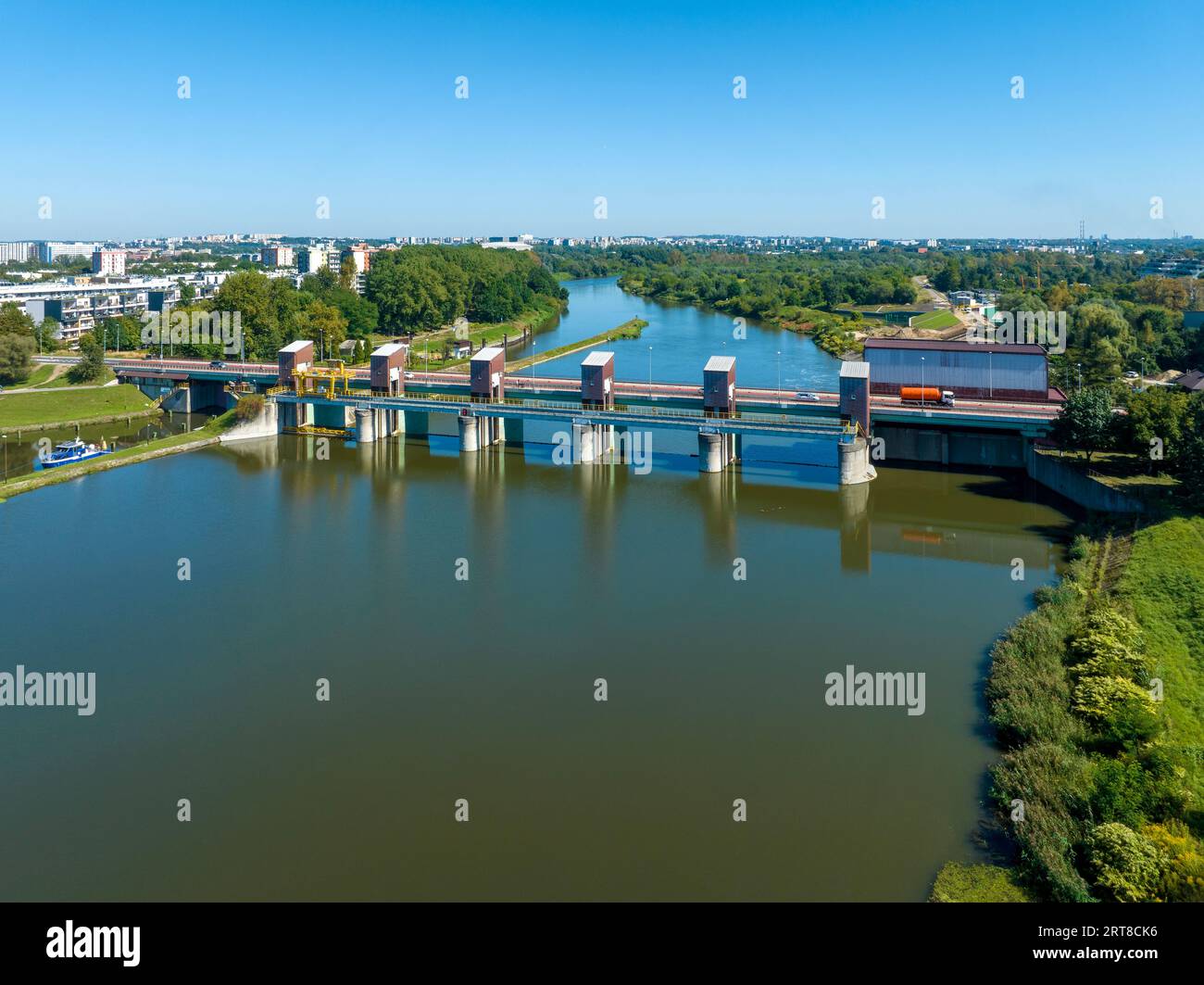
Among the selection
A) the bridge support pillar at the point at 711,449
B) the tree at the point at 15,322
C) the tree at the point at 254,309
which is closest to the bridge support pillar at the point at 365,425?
the bridge support pillar at the point at 711,449

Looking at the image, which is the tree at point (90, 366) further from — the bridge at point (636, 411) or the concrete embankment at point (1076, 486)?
the concrete embankment at point (1076, 486)

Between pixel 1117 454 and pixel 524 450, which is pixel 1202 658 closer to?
pixel 1117 454

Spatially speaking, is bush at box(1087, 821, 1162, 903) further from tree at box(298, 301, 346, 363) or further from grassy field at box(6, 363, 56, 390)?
tree at box(298, 301, 346, 363)

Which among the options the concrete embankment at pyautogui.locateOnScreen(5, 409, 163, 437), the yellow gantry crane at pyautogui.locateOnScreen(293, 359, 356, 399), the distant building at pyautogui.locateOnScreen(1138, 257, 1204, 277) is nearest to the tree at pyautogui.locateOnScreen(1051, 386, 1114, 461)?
the yellow gantry crane at pyautogui.locateOnScreen(293, 359, 356, 399)

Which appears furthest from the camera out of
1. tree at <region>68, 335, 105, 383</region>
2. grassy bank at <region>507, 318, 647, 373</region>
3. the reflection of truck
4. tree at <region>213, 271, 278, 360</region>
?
grassy bank at <region>507, 318, 647, 373</region>

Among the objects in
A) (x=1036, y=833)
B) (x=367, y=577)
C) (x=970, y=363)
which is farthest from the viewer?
(x=970, y=363)
